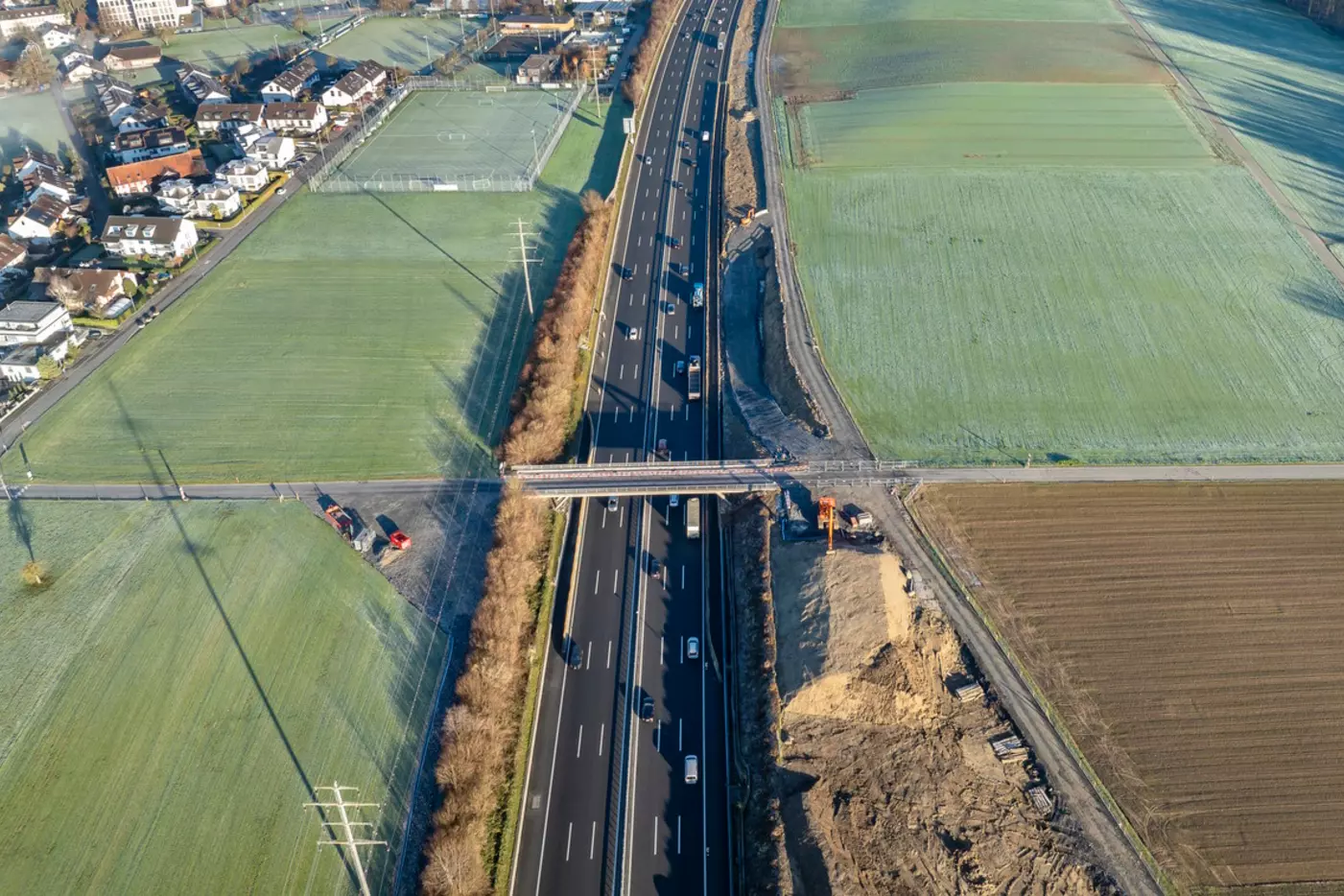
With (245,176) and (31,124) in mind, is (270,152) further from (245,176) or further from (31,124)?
(31,124)

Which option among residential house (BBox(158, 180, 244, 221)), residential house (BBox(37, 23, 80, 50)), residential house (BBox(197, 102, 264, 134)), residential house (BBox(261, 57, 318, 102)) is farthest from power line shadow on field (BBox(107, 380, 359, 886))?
residential house (BBox(37, 23, 80, 50))

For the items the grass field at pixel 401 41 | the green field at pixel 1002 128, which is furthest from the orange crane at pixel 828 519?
the grass field at pixel 401 41

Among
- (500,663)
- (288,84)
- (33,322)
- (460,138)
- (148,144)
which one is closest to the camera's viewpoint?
(500,663)

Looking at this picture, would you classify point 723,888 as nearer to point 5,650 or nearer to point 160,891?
point 160,891

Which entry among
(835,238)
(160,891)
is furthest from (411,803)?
Answer: (835,238)

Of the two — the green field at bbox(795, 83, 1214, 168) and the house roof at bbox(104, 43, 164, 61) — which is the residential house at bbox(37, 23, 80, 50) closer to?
the house roof at bbox(104, 43, 164, 61)

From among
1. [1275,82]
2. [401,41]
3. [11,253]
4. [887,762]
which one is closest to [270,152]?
[11,253]
